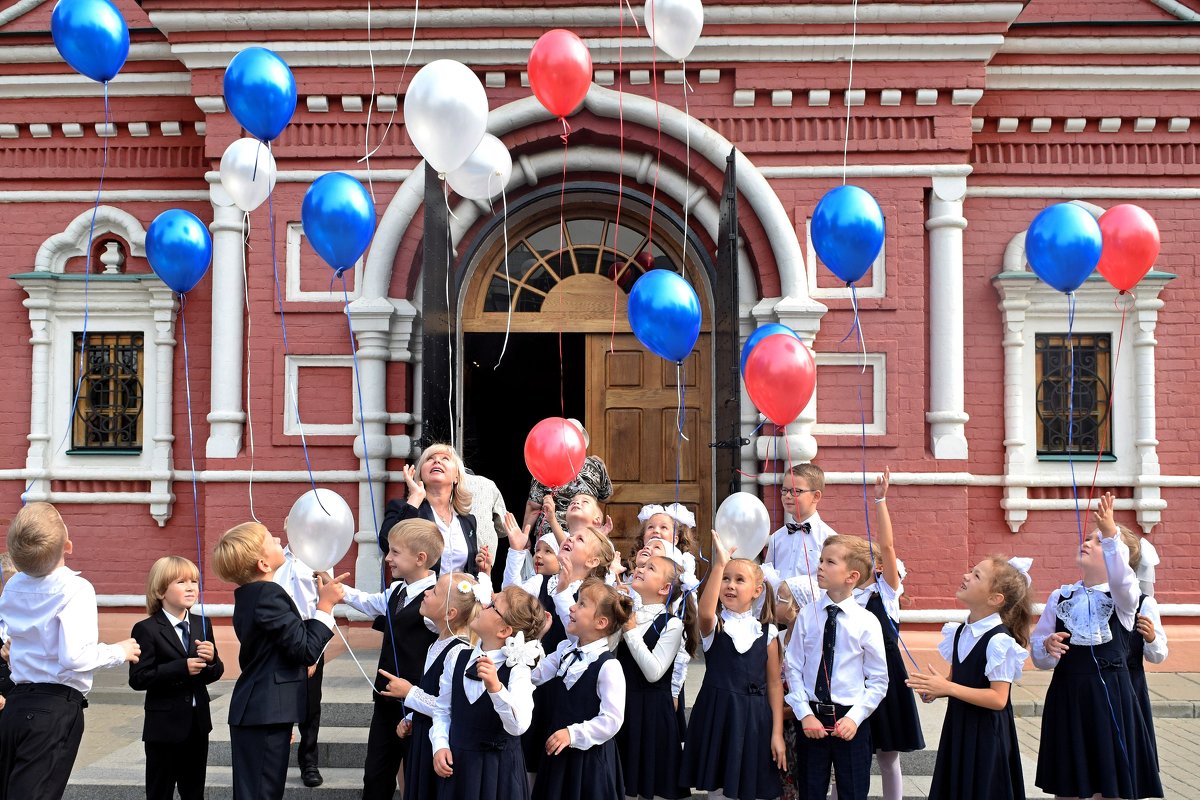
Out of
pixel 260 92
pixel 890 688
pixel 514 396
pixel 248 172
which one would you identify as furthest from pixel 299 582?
pixel 514 396

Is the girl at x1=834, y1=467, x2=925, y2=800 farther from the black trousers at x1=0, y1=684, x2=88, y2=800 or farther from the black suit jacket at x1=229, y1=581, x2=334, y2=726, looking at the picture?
the black trousers at x1=0, y1=684, x2=88, y2=800

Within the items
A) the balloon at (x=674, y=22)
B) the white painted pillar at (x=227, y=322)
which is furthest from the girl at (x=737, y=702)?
the white painted pillar at (x=227, y=322)

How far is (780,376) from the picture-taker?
489cm

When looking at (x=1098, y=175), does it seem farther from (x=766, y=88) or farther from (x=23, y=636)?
(x=23, y=636)

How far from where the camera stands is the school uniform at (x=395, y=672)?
447cm

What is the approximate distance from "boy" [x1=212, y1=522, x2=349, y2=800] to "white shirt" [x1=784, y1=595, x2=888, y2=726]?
75.4 inches

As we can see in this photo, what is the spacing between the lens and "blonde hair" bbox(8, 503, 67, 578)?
403cm

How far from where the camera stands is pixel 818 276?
7.80 meters

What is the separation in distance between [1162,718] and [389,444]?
5.80 m

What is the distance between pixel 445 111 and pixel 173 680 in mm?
2780

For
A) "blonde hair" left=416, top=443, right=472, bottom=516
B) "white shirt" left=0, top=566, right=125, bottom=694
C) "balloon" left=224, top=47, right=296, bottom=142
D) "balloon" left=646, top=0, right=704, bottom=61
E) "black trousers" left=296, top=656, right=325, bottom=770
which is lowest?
"black trousers" left=296, top=656, right=325, bottom=770

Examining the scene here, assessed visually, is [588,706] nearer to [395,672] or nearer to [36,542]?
[395,672]

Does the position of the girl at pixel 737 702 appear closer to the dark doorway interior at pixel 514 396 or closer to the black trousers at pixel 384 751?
the black trousers at pixel 384 751

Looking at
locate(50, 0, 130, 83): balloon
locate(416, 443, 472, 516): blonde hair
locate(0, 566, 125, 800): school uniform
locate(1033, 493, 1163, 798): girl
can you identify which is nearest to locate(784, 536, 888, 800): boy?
locate(1033, 493, 1163, 798): girl
